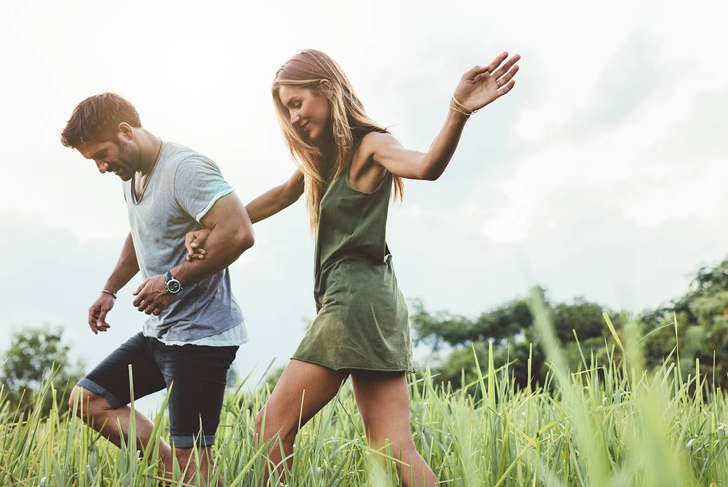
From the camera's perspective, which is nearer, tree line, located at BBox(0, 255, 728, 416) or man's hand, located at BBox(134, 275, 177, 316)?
man's hand, located at BBox(134, 275, 177, 316)

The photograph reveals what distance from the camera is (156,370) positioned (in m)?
2.63

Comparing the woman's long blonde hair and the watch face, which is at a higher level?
the woman's long blonde hair

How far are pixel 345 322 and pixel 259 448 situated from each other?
1.52ft

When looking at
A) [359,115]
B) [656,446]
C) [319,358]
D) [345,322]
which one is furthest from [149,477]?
[656,446]

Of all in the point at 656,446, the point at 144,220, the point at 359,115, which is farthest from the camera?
the point at 144,220

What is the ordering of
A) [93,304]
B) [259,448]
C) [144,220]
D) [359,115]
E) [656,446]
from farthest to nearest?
[93,304], [144,220], [359,115], [259,448], [656,446]

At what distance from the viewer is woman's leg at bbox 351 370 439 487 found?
6.73 feet

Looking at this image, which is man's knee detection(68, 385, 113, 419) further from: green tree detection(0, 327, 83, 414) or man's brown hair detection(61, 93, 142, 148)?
green tree detection(0, 327, 83, 414)

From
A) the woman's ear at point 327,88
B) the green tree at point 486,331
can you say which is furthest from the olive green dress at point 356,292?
the green tree at point 486,331

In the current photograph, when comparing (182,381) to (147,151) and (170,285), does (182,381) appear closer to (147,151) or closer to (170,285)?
(170,285)

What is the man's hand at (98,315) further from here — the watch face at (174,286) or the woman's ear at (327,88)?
the woman's ear at (327,88)

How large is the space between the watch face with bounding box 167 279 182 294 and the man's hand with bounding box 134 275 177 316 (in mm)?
15

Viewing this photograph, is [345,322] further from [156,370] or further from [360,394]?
[156,370]

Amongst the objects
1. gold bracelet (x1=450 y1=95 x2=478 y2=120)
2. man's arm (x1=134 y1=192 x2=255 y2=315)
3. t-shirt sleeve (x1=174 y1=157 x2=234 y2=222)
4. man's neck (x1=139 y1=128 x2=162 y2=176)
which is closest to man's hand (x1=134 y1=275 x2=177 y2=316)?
man's arm (x1=134 y1=192 x2=255 y2=315)
